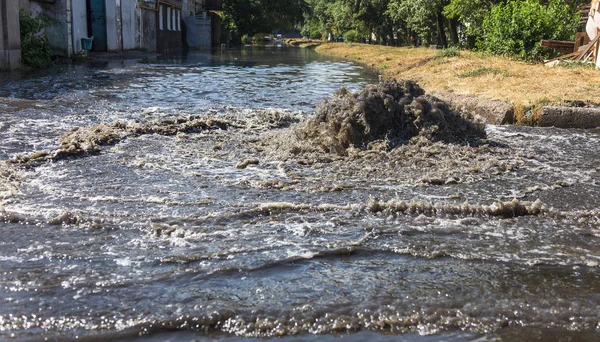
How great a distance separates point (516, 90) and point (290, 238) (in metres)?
9.10

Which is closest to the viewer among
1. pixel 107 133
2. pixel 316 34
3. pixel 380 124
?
pixel 380 124

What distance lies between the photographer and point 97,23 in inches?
1046

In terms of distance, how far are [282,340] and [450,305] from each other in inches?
40.0

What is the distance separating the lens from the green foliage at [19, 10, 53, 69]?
1736cm

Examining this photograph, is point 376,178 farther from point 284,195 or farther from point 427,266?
point 427,266

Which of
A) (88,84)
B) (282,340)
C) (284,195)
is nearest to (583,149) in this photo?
(284,195)

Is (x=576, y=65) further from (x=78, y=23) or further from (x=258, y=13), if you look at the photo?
(x=258, y=13)

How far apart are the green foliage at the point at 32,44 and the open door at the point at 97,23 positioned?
25.2ft

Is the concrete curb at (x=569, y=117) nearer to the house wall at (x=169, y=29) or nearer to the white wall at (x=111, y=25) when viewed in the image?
the white wall at (x=111, y=25)

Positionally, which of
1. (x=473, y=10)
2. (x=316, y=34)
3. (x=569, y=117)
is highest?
(x=316, y=34)

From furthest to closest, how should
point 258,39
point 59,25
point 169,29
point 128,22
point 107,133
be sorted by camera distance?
point 258,39 < point 169,29 < point 128,22 < point 59,25 < point 107,133

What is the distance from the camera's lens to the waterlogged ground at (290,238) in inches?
124

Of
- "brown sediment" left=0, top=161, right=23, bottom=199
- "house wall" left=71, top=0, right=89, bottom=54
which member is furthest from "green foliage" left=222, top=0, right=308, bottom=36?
"brown sediment" left=0, top=161, right=23, bottom=199

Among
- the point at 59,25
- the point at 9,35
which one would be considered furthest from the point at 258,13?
the point at 9,35
